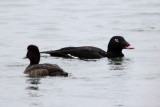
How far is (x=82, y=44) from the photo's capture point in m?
23.1

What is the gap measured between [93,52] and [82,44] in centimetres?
294

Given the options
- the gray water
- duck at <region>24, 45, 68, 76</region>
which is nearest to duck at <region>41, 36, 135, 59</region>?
the gray water

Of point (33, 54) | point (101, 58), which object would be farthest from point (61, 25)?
point (33, 54)

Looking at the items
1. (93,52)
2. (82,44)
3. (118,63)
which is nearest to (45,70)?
(118,63)

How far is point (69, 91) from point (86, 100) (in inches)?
37.7

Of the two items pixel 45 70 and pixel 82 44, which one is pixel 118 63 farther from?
pixel 82 44

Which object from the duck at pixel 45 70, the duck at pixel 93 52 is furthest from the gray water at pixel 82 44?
the duck at pixel 93 52

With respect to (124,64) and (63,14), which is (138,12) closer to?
(63,14)

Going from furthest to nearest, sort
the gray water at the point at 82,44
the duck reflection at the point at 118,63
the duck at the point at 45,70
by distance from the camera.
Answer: the duck reflection at the point at 118,63 → the duck at the point at 45,70 → the gray water at the point at 82,44

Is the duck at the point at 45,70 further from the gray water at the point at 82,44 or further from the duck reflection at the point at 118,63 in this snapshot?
the duck reflection at the point at 118,63

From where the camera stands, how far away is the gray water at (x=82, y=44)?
14.8 m

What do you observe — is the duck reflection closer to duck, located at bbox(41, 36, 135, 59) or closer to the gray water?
the gray water

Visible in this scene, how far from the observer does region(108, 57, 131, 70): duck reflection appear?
1866 cm

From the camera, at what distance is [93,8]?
1257 inches
